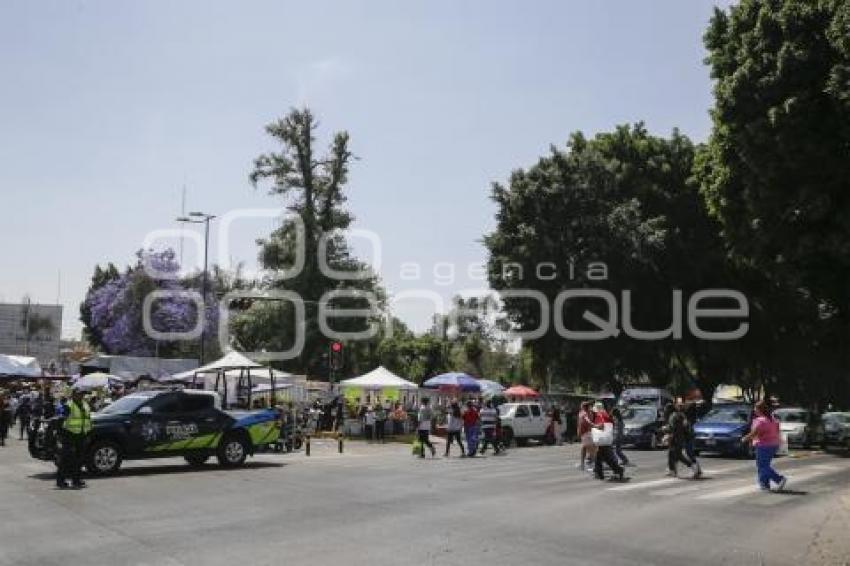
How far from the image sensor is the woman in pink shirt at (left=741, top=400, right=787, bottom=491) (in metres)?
16.4

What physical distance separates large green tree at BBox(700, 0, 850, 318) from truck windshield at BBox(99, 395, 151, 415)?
17.7 m

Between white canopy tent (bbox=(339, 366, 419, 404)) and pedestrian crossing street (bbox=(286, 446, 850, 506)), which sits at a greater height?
white canopy tent (bbox=(339, 366, 419, 404))

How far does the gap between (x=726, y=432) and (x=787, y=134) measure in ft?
30.6

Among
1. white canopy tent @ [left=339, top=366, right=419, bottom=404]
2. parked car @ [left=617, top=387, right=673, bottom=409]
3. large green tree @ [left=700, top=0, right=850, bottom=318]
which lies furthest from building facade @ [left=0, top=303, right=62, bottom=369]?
large green tree @ [left=700, top=0, right=850, bottom=318]

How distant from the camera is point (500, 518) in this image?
41.4 feet

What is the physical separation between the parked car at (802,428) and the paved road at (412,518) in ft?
45.6

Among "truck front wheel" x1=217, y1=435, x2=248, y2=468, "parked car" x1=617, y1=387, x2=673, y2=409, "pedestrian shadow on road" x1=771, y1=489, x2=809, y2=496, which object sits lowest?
"pedestrian shadow on road" x1=771, y1=489, x2=809, y2=496

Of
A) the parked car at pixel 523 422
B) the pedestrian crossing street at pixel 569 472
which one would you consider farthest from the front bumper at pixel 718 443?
the parked car at pixel 523 422

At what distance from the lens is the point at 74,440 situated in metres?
16.5

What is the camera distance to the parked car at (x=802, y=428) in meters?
33.8

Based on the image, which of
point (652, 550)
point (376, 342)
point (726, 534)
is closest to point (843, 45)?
point (726, 534)

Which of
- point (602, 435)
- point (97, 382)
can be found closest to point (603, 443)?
point (602, 435)

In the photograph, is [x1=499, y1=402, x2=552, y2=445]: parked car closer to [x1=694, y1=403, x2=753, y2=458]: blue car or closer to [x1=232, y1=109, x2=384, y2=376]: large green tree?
[x1=694, y1=403, x2=753, y2=458]: blue car

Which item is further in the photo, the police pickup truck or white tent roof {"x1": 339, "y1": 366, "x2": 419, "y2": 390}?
white tent roof {"x1": 339, "y1": 366, "x2": 419, "y2": 390}
